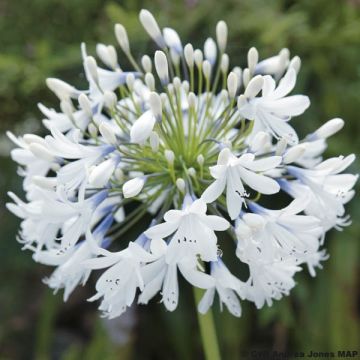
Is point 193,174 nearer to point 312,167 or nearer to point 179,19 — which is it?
point 312,167

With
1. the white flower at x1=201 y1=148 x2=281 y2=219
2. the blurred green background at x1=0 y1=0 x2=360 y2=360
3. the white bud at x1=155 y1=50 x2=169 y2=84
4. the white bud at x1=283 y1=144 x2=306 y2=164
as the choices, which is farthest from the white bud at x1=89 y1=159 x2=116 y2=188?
the blurred green background at x1=0 y1=0 x2=360 y2=360

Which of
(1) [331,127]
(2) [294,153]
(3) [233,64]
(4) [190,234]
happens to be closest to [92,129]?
(4) [190,234]

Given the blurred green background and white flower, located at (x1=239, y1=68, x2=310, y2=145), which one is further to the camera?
the blurred green background

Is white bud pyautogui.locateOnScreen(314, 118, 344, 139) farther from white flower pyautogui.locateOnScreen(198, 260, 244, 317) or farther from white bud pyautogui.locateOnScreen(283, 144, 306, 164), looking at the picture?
white flower pyautogui.locateOnScreen(198, 260, 244, 317)

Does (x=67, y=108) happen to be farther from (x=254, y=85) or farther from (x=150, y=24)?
(x=254, y=85)

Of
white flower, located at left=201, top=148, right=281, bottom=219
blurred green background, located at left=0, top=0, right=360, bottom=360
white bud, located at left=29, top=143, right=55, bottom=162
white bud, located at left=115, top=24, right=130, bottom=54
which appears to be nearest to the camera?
white flower, located at left=201, top=148, right=281, bottom=219

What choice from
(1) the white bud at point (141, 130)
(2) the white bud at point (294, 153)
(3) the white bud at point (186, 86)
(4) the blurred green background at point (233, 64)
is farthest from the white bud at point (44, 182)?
(4) the blurred green background at point (233, 64)

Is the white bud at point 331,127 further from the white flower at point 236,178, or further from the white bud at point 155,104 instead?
the white bud at point 155,104
